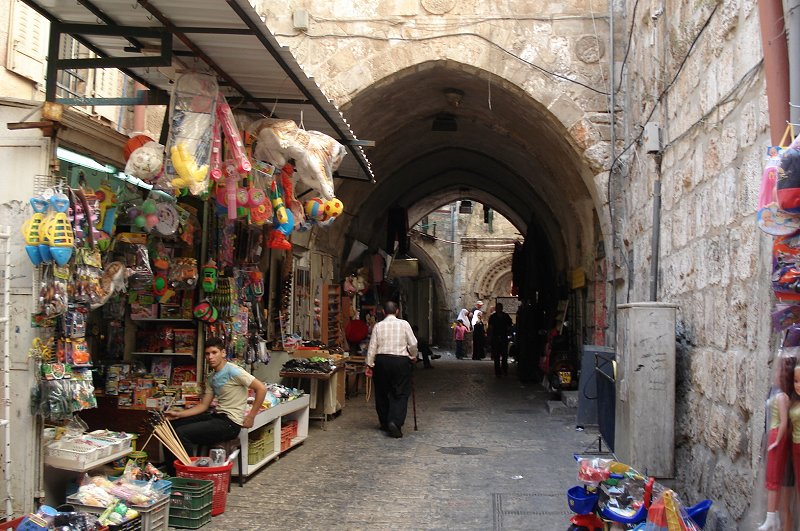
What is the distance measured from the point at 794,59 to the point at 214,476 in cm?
428

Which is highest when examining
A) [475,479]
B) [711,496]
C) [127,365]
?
[127,365]

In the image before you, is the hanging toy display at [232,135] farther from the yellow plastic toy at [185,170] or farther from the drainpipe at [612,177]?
the drainpipe at [612,177]

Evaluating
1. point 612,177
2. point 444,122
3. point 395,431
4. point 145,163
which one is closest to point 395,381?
point 395,431

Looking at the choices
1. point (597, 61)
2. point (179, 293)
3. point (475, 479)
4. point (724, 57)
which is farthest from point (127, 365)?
point (597, 61)

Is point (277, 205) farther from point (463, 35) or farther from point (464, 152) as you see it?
point (464, 152)

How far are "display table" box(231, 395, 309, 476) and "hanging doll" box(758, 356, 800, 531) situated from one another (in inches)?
164

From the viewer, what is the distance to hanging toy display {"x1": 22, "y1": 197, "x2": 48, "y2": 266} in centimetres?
418

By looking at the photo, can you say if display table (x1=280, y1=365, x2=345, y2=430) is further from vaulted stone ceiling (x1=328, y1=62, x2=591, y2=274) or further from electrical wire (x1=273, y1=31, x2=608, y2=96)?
electrical wire (x1=273, y1=31, x2=608, y2=96)

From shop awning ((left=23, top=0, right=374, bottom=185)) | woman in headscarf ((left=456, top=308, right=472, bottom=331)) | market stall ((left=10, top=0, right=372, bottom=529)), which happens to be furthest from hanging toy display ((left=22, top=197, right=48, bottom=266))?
woman in headscarf ((left=456, top=308, right=472, bottom=331))

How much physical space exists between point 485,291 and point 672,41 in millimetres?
22898

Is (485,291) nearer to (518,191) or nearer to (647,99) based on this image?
(518,191)

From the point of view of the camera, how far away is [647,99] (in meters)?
6.96

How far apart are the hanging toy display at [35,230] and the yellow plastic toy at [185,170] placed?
803mm

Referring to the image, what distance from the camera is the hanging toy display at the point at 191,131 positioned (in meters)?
4.67
